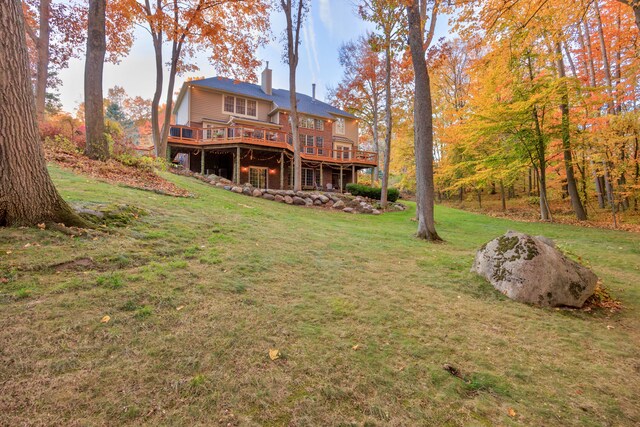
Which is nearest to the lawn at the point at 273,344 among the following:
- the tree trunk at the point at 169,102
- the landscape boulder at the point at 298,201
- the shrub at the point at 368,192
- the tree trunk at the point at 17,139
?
the tree trunk at the point at 17,139

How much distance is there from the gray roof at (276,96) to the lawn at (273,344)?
18779 mm

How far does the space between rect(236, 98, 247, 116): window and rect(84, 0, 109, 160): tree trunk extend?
13472mm

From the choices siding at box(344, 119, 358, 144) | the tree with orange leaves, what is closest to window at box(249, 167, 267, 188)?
the tree with orange leaves

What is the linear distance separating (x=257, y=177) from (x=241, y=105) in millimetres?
5930

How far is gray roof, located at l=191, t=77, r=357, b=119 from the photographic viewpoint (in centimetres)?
1995

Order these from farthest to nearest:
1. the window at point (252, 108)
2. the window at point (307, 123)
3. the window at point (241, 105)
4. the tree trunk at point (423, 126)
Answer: the window at point (307, 123) < the window at point (252, 108) < the window at point (241, 105) < the tree trunk at point (423, 126)

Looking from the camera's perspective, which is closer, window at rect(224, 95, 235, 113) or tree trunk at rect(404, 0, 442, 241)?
tree trunk at rect(404, 0, 442, 241)

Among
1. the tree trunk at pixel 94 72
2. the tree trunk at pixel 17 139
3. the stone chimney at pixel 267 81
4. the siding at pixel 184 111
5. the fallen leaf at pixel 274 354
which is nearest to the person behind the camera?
the fallen leaf at pixel 274 354

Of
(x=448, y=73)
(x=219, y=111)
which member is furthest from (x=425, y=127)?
(x=448, y=73)

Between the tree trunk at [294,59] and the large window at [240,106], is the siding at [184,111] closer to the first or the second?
the large window at [240,106]

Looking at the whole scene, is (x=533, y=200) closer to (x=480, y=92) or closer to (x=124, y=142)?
(x=480, y=92)

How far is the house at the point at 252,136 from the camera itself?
1623 cm

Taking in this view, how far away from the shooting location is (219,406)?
1425mm

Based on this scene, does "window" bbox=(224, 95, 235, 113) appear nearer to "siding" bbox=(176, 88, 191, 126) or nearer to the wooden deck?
"siding" bbox=(176, 88, 191, 126)
